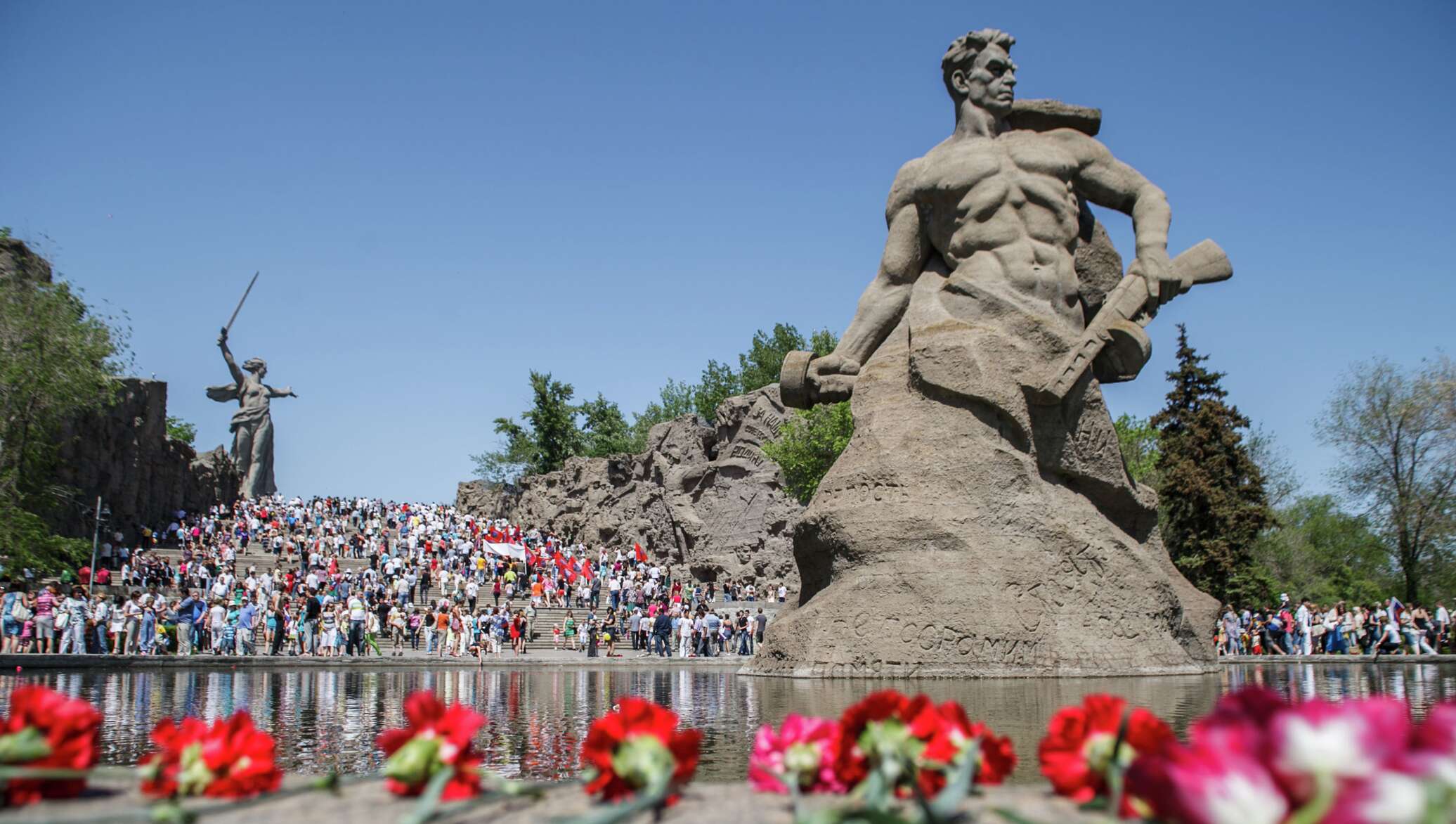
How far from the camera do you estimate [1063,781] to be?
82.2 inches

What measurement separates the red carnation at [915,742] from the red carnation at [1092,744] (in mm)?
129

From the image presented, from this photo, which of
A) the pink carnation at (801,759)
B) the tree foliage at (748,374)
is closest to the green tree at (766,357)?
the tree foliage at (748,374)

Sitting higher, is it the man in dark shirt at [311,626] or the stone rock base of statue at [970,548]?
the stone rock base of statue at [970,548]

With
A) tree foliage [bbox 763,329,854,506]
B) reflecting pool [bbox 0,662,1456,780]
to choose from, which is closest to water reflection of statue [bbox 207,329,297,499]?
tree foliage [bbox 763,329,854,506]

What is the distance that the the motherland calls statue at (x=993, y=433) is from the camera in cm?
868

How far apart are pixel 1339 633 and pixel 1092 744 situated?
2270cm

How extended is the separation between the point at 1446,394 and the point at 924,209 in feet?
90.5

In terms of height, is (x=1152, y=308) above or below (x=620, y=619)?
above

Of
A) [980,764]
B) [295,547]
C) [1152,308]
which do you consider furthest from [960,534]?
[295,547]

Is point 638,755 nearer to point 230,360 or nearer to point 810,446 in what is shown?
point 810,446

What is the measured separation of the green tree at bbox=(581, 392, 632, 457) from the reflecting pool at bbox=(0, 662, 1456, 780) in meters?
60.1

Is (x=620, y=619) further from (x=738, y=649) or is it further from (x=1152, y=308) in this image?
(x=1152, y=308)

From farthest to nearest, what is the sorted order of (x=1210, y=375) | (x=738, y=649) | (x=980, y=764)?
(x=1210, y=375)
(x=738, y=649)
(x=980, y=764)

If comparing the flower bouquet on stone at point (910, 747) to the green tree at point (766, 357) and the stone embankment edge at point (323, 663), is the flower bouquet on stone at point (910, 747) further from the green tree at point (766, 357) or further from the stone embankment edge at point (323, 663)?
the green tree at point (766, 357)
